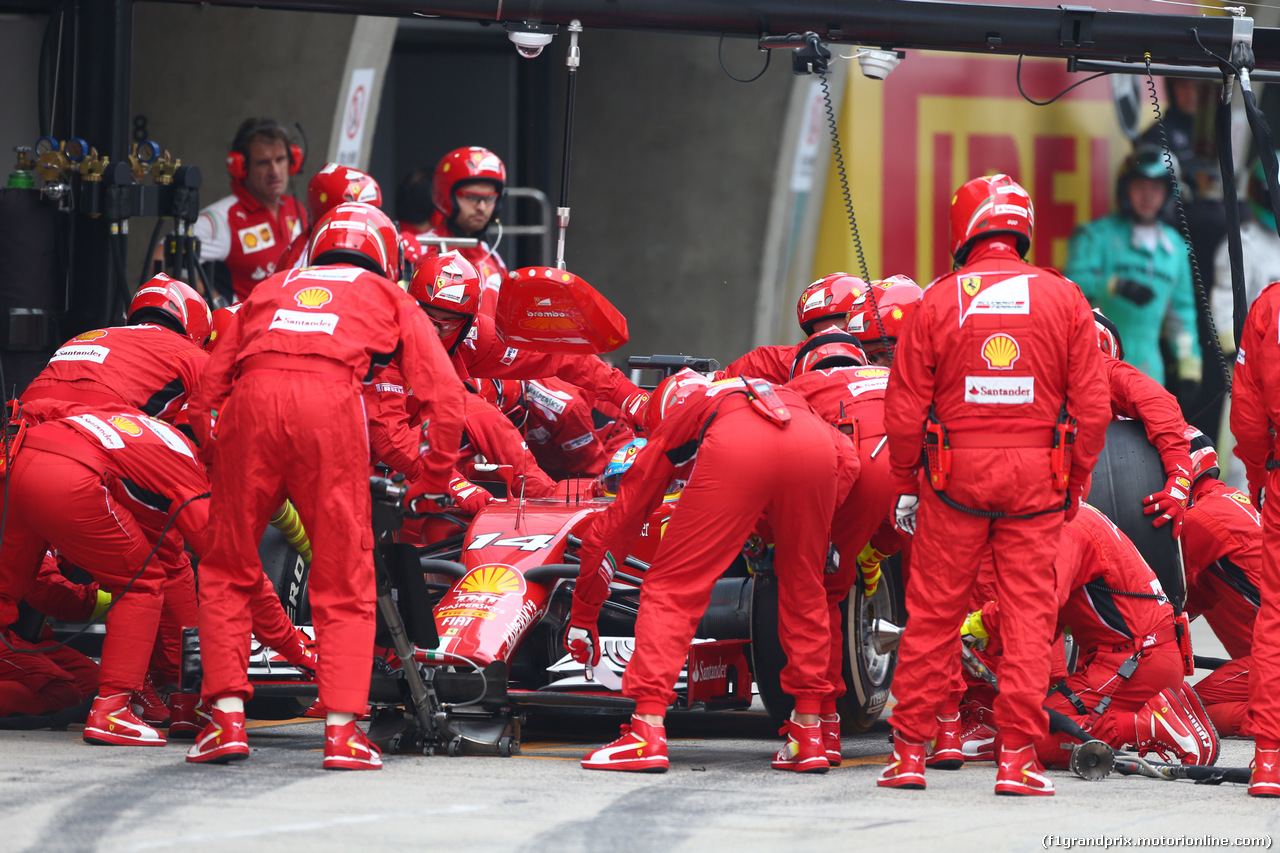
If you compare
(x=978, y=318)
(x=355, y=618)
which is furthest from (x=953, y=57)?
(x=355, y=618)

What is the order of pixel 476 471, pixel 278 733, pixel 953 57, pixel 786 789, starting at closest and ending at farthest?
pixel 786 789 → pixel 278 733 → pixel 476 471 → pixel 953 57

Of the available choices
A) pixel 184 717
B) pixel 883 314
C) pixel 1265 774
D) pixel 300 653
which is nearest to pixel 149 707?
pixel 184 717

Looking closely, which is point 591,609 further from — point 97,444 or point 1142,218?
point 1142,218

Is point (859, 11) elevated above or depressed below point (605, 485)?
above

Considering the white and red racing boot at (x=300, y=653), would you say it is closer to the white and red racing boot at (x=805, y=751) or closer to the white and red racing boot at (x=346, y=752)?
the white and red racing boot at (x=346, y=752)

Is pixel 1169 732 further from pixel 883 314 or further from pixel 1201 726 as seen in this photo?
pixel 883 314

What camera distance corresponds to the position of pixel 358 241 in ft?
20.0

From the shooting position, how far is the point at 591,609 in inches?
241

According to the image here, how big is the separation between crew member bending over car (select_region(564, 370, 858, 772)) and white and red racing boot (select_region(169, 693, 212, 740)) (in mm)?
1597

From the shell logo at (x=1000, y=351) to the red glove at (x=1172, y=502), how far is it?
1.83m

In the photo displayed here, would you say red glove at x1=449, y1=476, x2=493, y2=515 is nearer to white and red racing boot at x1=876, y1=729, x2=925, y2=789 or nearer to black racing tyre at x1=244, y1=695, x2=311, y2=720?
black racing tyre at x1=244, y1=695, x2=311, y2=720

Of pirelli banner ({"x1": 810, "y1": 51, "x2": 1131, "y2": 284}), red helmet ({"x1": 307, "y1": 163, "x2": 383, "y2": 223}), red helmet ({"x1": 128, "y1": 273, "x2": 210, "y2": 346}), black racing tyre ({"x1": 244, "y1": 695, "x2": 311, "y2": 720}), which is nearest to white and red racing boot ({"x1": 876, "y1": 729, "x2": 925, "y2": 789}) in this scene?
black racing tyre ({"x1": 244, "y1": 695, "x2": 311, "y2": 720})

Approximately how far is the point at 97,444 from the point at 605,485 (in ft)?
6.49

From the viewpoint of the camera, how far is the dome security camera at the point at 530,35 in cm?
773
